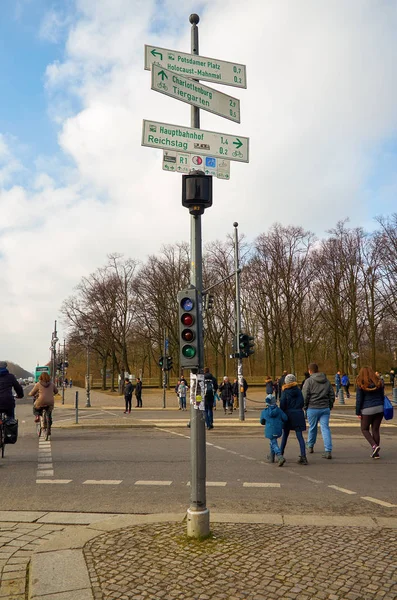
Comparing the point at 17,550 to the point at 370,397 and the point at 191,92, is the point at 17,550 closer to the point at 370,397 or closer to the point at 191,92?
the point at 191,92

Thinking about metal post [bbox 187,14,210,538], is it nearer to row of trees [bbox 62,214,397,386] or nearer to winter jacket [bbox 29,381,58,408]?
winter jacket [bbox 29,381,58,408]

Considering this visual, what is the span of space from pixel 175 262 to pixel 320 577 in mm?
51480

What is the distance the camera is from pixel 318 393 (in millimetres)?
10625

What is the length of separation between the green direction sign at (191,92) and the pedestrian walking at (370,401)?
246 inches

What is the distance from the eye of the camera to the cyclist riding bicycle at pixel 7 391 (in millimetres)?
9648

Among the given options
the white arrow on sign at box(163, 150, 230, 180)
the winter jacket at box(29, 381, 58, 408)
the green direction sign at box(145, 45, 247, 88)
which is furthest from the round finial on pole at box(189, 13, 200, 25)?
the winter jacket at box(29, 381, 58, 408)

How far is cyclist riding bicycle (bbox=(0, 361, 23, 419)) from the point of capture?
965cm

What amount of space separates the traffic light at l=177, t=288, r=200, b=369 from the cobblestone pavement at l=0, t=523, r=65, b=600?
2145mm

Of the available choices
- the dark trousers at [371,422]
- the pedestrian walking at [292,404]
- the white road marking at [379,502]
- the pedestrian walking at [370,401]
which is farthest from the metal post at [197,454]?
the dark trousers at [371,422]

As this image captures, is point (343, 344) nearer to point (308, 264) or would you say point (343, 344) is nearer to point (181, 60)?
point (308, 264)

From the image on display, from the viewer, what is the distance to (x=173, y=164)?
18.5 feet

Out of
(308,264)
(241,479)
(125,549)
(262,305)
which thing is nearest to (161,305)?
(262,305)

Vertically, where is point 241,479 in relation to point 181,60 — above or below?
below

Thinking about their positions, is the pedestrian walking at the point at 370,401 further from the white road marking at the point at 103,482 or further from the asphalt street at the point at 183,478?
the white road marking at the point at 103,482
